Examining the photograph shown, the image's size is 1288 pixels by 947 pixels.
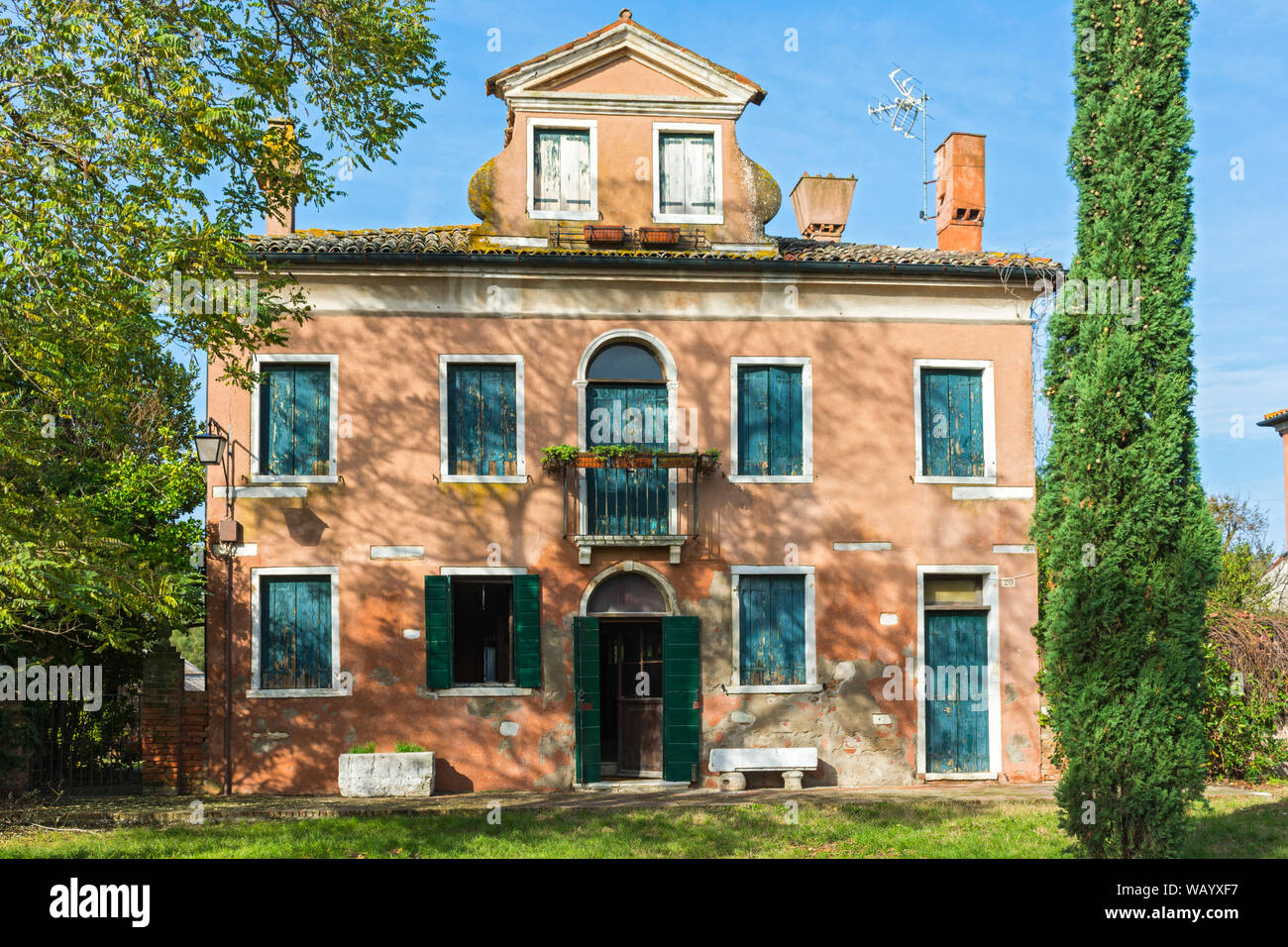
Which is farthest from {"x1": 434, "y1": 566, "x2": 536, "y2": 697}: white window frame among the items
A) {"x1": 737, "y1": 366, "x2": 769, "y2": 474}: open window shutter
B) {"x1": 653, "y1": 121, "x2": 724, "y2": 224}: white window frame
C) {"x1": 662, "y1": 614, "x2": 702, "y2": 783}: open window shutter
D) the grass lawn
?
{"x1": 653, "y1": 121, "x2": 724, "y2": 224}: white window frame

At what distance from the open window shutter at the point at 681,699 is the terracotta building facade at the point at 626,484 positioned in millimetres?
40

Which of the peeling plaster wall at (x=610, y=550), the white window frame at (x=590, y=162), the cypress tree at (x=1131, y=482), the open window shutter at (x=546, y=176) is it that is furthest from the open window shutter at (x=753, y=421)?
the cypress tree at (x=1131, y=482)

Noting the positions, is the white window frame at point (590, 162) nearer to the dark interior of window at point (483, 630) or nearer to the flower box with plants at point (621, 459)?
the flower box with plants at point (621, 459)

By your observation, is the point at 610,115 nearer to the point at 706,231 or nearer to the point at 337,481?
the point at 706,231

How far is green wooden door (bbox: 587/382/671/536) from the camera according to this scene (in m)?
15.4

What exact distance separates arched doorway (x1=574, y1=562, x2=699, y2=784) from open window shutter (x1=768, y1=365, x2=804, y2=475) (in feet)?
7.65

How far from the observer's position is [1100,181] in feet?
32.6

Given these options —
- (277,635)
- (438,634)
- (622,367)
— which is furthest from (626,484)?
(277,635)

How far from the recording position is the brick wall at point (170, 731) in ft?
48.3

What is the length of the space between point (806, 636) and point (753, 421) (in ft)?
9.97

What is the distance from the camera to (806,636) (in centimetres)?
1573

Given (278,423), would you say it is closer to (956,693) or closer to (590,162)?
(590,162)

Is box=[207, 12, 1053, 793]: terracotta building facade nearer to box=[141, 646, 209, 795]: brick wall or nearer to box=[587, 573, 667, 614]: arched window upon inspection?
box=[587, 573, 667, 614]: arched window
